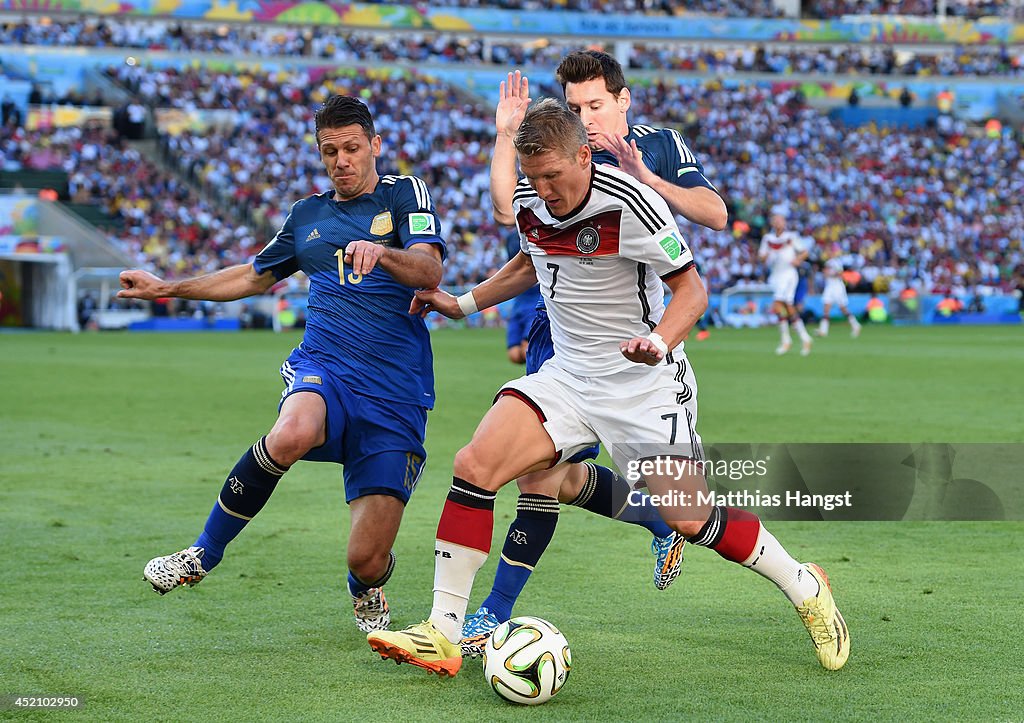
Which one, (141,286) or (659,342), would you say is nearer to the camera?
(659,342)

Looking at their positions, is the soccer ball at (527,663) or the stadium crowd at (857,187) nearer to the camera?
the soccer ball at (527,663)

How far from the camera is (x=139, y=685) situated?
446cm

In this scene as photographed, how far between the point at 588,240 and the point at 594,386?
54cm

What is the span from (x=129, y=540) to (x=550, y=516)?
3.04m

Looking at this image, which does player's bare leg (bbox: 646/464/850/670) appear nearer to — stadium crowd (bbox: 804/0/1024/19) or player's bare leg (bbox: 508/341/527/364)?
player's bare leg (bbox: 508/341/527/364)

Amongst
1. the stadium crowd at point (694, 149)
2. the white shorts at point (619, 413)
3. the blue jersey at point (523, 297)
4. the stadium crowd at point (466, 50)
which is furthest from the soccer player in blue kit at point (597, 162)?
the stadium crowd at point (466, 50)

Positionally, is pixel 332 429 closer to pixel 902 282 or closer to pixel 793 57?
pixel 902 282

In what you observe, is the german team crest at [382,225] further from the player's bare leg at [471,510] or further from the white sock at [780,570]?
the white sock at [780,570]

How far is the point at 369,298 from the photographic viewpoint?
5.59 metres

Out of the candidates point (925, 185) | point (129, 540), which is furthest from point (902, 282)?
point (129, 540)

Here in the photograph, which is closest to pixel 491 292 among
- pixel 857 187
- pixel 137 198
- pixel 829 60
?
pixel 137 198

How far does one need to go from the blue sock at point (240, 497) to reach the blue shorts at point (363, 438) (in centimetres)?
20

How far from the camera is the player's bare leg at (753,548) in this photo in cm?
476

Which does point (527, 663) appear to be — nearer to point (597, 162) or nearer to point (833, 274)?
point (597, 162)
